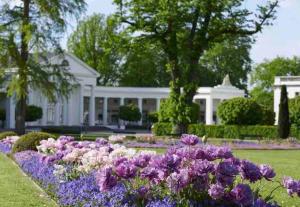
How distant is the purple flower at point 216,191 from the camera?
679cm

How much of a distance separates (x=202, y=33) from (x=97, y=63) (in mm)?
51211

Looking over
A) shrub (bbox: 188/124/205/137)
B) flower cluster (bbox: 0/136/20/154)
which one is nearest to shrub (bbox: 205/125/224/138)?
shrub (bbox: 188/124/205/137)

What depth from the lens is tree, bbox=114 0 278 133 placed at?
38438mm

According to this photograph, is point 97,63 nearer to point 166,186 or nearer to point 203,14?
point 203,14

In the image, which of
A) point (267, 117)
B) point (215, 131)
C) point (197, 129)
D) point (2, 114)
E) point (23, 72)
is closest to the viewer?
point (23, 72)

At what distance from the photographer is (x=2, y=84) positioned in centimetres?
3488

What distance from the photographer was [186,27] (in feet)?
132

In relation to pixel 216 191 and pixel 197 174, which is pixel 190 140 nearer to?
pixel 197 174

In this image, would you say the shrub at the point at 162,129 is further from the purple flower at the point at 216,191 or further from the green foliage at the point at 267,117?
the purple flower at the point at 216,191

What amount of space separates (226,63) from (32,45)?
64.3 metres

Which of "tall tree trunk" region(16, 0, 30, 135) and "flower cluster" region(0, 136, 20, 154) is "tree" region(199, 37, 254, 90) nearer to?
"tall tree trunk" region(16, 0, 30, 135)

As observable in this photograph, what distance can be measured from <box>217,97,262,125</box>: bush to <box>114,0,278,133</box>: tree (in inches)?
318

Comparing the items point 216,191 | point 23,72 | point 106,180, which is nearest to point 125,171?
point 106,180

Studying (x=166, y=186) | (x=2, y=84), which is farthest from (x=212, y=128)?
(x=166, y=186)
